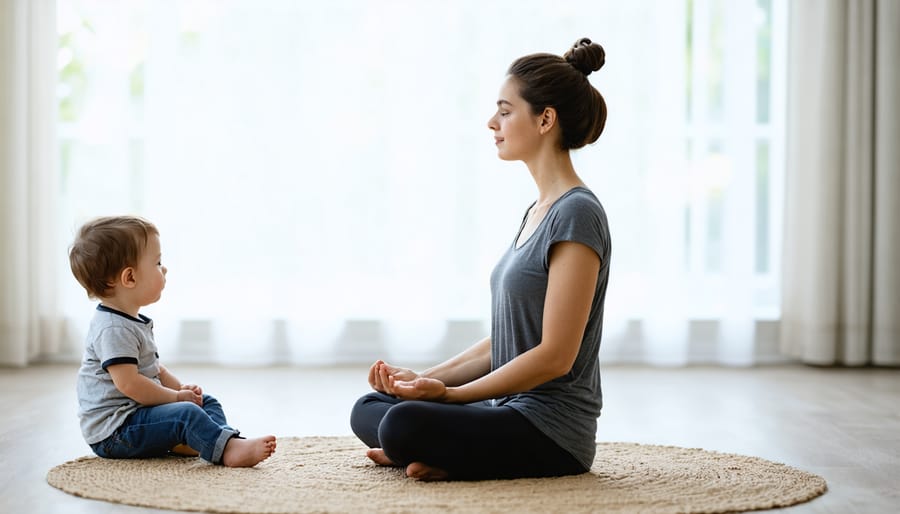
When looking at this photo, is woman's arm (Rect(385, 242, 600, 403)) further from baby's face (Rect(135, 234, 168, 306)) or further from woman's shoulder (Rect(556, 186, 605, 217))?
baby's face (Rect(135, 234, 168, 306))

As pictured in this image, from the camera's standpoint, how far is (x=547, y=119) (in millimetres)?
2166

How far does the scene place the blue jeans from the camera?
7.36ft

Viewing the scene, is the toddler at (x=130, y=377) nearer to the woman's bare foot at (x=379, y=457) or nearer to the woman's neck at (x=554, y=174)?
the woman's bare foot at (x=379, y=457)

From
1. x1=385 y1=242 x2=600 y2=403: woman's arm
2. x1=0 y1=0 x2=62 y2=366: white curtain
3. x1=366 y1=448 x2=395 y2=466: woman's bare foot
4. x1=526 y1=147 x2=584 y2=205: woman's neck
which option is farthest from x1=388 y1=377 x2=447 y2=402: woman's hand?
x1=0 y1=0 x2=62 y2=366: white curtain

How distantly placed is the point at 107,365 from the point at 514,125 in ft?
3.43

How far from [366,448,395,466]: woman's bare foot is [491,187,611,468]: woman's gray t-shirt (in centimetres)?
29

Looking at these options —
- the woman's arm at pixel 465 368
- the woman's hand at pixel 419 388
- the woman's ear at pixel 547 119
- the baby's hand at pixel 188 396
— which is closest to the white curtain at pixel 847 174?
the woman's arm at pixel 465 368

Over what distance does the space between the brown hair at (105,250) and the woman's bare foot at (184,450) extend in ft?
1.28

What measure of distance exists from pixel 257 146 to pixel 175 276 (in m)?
0.65

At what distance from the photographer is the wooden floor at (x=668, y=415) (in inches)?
84.9

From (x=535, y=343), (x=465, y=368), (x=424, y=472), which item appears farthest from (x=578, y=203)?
(x=424, y=472)

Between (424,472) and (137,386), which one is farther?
(137,386)

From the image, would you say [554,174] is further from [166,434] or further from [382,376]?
[166,434]

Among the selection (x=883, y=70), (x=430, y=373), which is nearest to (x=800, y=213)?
(x=883, y=70)
